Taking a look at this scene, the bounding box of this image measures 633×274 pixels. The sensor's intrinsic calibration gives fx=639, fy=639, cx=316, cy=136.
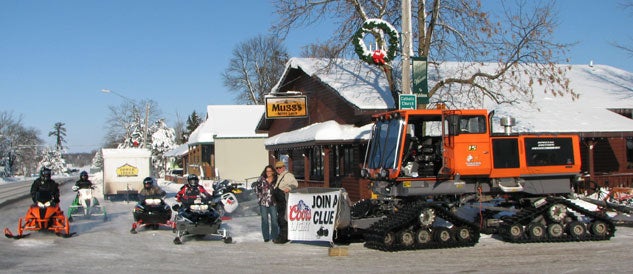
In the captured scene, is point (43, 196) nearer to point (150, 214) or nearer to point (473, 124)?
point (150, 214)

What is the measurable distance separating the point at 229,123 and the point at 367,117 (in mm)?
24007

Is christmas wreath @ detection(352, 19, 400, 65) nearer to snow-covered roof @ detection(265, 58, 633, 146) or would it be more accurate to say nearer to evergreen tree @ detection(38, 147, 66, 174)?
snow-covered roof @ detection(265, 58, 633, 146)

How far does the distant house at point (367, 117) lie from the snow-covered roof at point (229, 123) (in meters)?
13.8

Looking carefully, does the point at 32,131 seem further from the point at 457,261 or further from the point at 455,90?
the point at 457,261

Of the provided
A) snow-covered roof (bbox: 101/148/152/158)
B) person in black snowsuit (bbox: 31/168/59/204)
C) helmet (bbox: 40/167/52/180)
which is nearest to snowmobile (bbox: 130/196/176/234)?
person in black snowsuit (bbox: 31/168/59/204)

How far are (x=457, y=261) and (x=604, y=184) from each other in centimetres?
1552

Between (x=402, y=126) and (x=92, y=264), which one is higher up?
(x=402, y=126)

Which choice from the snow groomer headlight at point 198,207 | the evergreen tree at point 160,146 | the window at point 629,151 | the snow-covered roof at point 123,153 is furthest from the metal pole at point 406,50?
the evergreen tree at point 160,146

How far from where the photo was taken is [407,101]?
15195 millimetres

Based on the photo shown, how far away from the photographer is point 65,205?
25.0 m

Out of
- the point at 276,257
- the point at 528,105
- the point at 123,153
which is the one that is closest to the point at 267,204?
the point at 276,257

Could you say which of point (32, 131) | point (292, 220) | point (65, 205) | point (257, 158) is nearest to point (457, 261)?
point (292, 220)

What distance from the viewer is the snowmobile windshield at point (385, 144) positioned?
1232 centimetres

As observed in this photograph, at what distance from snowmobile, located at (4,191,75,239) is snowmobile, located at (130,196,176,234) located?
157 centimetres
